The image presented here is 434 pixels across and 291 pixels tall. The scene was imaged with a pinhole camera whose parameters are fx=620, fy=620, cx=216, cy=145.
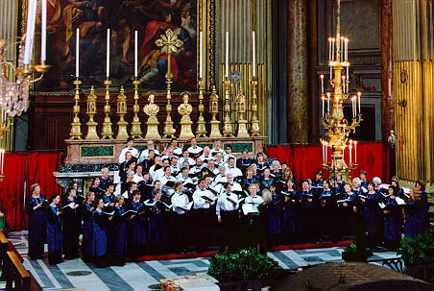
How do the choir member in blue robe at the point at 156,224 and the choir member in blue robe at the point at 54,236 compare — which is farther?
the choir member in blue robe at the point at 156,224

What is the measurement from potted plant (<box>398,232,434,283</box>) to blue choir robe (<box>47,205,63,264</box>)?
6.35 m

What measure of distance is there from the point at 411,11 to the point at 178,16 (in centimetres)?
674

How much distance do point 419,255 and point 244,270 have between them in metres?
2.08

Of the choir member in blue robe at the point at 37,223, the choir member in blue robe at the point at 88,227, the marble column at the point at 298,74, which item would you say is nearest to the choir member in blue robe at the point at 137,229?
the choir member in blue robe at the point at 88,227

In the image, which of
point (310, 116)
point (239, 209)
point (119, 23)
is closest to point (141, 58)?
point (119, 23)

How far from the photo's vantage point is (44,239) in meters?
11.1

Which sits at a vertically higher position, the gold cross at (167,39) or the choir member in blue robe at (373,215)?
the gold cross at (167,39)

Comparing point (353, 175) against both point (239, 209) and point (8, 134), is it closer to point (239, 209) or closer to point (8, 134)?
point (239, 209)

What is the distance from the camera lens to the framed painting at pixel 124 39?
57.5 feet

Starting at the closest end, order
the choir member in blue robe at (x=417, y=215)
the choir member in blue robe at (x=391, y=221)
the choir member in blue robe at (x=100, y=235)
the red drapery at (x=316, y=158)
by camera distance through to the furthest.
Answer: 1. the choir member in blue robe at (x=100, y=235)
2. the choir member in blue robe at (x=391, y=221)
3. the choir member in blue robe at (x=417, y=215)
4. the red drapery at (x=316, y=158)

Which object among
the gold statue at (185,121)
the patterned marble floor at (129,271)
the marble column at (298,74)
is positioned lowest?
the patterned marble floor at (129,271)

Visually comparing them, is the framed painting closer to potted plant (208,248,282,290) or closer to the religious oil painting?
the religious oil painting

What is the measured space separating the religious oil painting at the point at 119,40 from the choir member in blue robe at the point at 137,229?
7480mm

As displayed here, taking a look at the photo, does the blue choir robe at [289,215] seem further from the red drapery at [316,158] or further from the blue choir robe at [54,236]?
the red drapery at [316,158]
